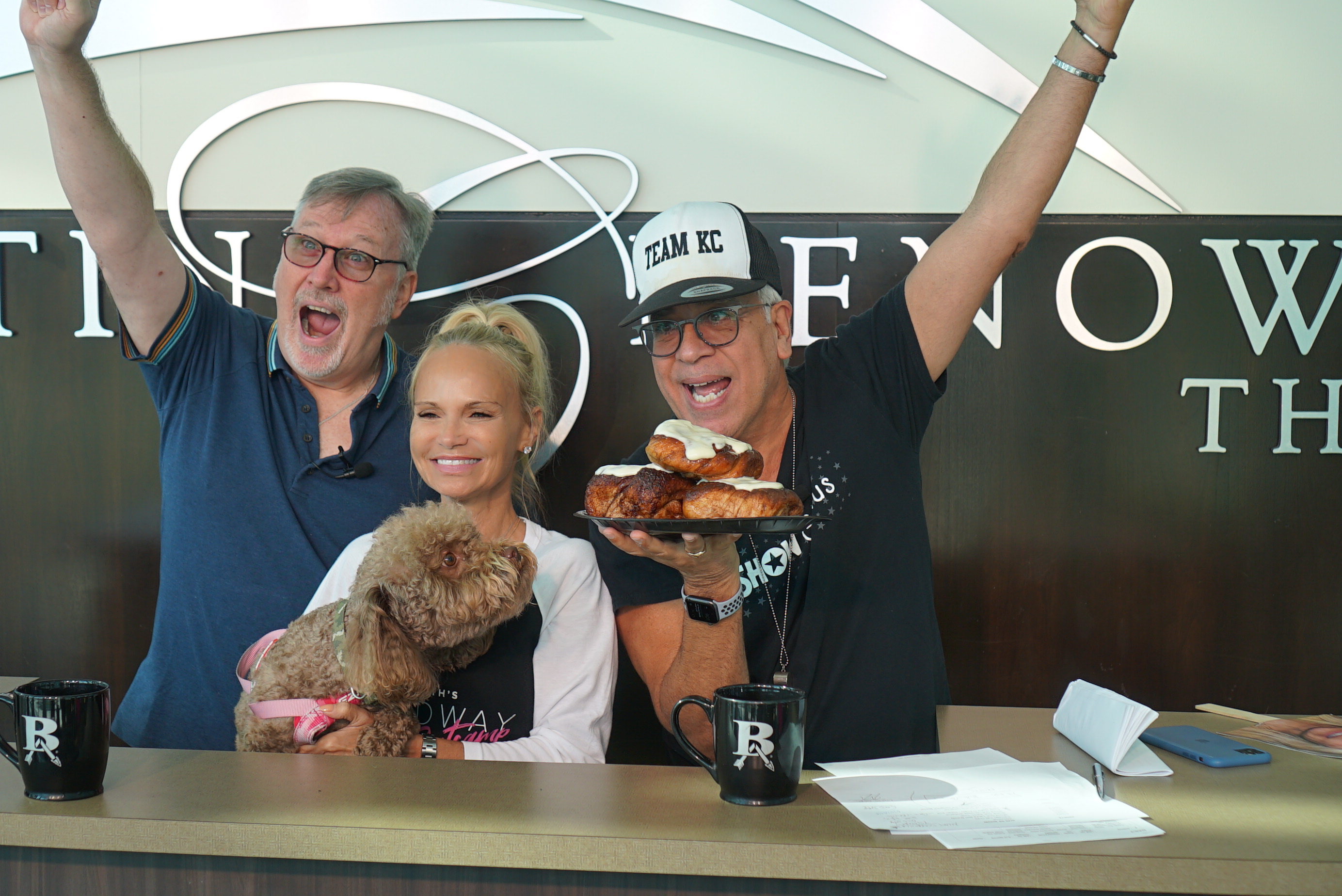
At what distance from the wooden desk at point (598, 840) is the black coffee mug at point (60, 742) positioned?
0.02 meters

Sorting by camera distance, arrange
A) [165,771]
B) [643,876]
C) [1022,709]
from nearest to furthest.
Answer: [643,876] → [165,771] → [1022,709]

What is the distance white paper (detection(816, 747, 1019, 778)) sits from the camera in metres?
1.40

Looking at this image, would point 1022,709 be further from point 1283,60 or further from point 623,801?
point 1283,60

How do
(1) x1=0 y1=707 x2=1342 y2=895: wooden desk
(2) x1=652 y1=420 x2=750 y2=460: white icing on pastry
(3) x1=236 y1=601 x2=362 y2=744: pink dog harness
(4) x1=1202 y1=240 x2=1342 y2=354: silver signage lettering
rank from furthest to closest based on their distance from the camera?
(4) x1=1202 y1=240 x2=1342 y2=354: silver signage lettering, (3) x1=236 y1=601 x2=362 y2=744: pink dog harness, (2) x1=652 y1=420 x2=750 y2=460: white icing on pastry, (1) x1=0 y1=707 x2=1342 y2=895: wooden desk

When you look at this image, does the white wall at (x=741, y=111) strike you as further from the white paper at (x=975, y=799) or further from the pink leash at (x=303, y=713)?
the white paper at (x=975, y=799)

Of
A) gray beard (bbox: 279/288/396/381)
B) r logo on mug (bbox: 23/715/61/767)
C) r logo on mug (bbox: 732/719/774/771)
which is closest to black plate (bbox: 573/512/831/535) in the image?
r logo on mug (bbox: 732/719/774/771)

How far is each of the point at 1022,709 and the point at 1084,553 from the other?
1.21 m

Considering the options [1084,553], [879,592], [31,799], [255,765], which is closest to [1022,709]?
[879,592]

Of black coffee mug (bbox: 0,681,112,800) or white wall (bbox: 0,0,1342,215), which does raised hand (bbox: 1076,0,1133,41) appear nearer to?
white wall (bbox: 0,0,1342,215)

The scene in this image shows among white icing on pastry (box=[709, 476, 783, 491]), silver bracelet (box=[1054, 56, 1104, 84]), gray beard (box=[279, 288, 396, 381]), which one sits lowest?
white icing on pastry (box=[709, 476, 783, 491])

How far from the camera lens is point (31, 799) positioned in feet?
4.06

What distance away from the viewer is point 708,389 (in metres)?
1.96

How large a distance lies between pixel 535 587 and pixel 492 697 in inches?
10.0

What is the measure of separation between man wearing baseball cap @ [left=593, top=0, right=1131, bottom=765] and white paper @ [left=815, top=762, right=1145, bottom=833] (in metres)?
0.50
